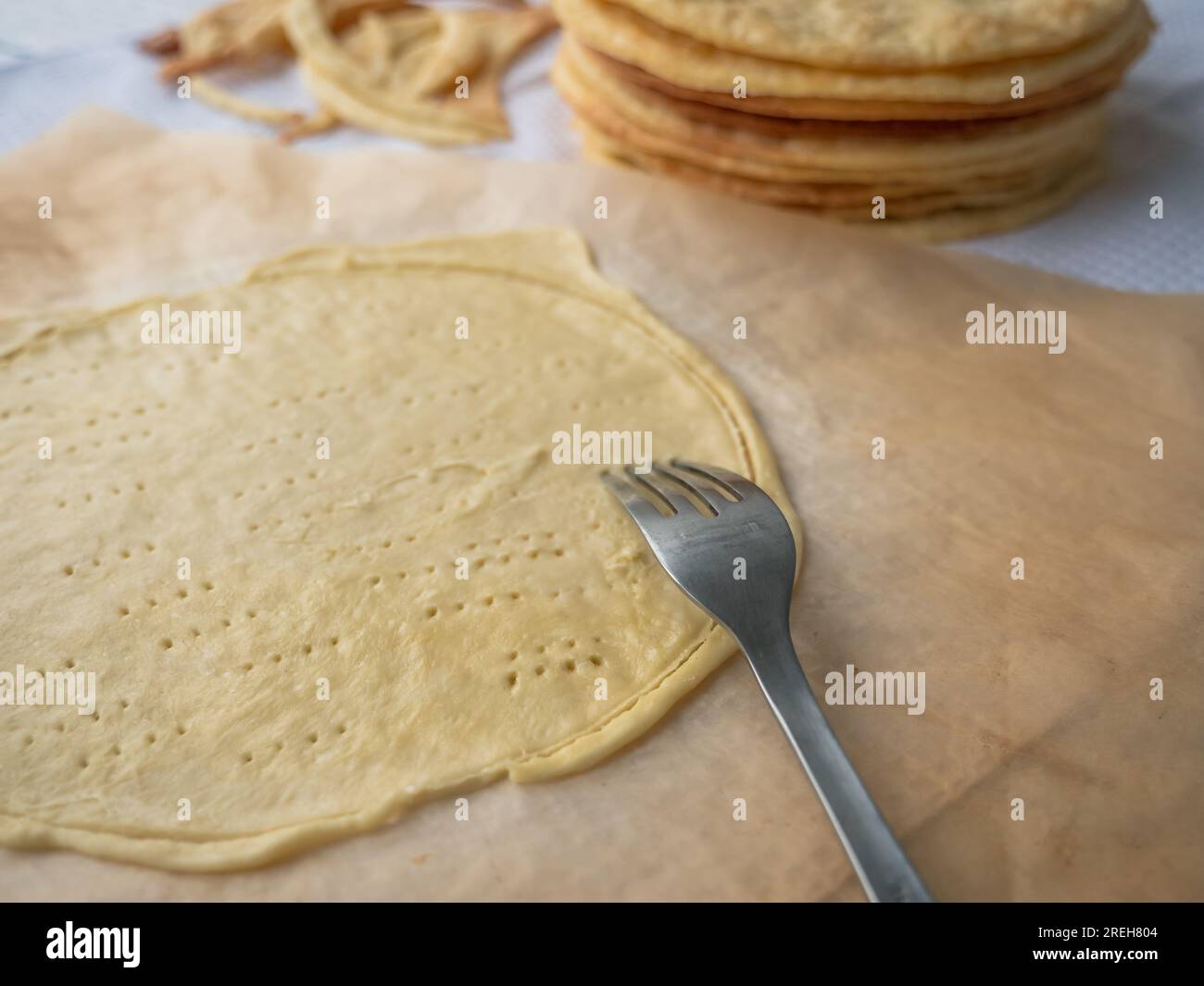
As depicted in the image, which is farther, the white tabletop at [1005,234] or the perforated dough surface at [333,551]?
the white tabletop at [1005,234]

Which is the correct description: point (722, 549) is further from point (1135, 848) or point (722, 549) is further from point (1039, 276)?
point (1039, 276)

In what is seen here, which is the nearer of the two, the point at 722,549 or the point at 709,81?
the point at 722,549

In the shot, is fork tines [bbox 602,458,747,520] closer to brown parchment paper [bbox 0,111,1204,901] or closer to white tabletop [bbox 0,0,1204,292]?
brown parchment paper [bbox 0,111,1204,901]

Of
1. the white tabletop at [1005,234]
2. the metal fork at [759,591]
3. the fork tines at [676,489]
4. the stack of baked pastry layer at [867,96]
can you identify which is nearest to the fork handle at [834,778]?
the metal fork at [759,591]

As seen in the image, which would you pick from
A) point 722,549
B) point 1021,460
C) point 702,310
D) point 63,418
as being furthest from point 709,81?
point 63,418

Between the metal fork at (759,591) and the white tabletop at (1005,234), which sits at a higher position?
the white tabletop at (1005,234)

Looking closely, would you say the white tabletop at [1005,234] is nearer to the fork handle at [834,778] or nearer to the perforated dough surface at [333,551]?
the perforated dough surface at [333,551]

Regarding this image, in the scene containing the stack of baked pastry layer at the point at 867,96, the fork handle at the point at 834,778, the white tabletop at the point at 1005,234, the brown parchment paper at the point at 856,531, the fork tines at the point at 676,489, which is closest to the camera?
the fork handle at the point at 834,778
